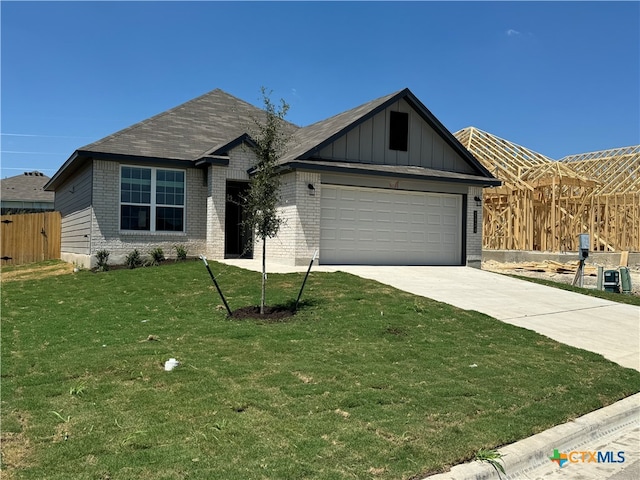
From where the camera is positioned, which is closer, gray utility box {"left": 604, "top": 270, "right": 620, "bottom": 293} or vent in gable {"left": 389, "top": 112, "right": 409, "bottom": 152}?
gray utility box {"left": 604, "top": 270, "right": 620, "bottom": 293}

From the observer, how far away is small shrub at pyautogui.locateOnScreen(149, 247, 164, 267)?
1709 centimetres

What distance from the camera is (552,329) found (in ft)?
32.7

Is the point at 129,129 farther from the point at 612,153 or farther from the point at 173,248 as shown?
the point at 612,153

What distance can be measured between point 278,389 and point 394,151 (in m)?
13.4

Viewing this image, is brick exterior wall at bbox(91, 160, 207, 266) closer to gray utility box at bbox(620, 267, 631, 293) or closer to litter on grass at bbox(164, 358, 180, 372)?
litter on grass at bbox(164, 358, 180, 372)

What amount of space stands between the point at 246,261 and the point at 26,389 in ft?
38.5

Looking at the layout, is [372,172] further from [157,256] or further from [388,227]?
[157,256]

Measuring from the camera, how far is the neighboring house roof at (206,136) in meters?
17.0

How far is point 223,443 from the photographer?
4.46 meters

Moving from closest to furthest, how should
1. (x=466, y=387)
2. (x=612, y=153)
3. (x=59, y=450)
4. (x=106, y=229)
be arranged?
(x=59, y=450)
(x=466, y=387)
(x=106, y=229)
(x=612, y=153)

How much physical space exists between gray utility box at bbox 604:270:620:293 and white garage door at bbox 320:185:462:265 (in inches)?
181

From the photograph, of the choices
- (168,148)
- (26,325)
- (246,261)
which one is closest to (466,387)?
(26,325)
